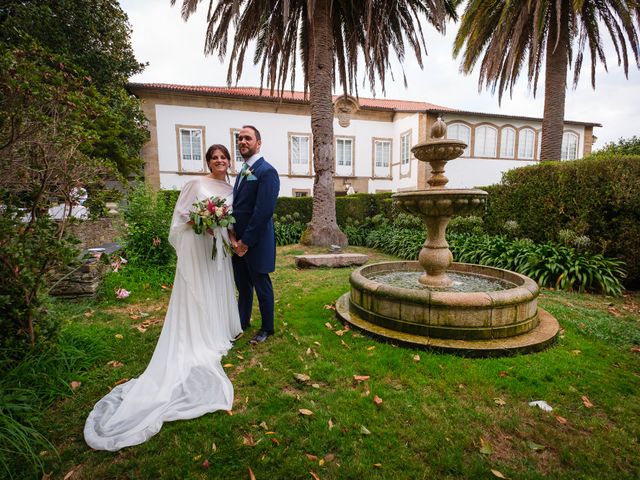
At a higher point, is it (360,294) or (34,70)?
(34,70)

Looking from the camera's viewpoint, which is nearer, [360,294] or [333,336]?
[333,336]

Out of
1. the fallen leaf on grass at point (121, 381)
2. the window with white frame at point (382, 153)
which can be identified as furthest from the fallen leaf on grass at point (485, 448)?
the window with white frame at point (382, 153)

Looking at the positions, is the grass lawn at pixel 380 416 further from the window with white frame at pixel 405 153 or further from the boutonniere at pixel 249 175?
the window with white frame at pixel 405 153

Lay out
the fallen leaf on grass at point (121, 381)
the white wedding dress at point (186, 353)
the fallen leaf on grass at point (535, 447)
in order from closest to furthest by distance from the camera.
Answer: the fallen leaf on grass at point (535, 447), the white wedding dress at point (186, 353), the fallen leaf on grass at point (121, 381)

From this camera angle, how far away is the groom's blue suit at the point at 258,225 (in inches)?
130

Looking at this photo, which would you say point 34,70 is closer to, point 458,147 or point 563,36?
point 458,147

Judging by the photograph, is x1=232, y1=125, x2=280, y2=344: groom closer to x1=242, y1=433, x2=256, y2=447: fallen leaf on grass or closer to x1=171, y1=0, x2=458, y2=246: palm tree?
x1=242, y1=433, x2=256, y2=447: fallen leaf on grass

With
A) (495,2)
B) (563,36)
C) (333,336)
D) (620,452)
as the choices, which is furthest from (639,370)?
(495,2)

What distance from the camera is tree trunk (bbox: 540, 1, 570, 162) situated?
30.7 feet

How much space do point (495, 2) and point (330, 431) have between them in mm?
12840

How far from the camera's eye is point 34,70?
235 cm

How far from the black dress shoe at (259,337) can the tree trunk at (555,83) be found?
10.8 meters

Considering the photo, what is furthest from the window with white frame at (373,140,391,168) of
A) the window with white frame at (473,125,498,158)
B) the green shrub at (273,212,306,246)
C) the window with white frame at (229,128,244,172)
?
the green shrub at (273,212,306,246)

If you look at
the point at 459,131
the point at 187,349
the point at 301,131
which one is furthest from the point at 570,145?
the point at 187,349
